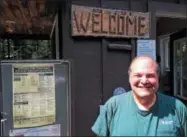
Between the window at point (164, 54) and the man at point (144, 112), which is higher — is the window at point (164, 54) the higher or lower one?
the higher one

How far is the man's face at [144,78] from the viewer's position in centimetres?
202

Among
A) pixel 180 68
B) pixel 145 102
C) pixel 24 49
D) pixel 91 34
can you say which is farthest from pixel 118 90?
pixel 180 68

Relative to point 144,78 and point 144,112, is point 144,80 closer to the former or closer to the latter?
point 144,78

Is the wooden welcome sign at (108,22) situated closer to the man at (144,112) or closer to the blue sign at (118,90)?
the blue sign at (118,90)

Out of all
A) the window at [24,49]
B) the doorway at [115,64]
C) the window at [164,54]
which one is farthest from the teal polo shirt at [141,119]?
the window at [164,54]

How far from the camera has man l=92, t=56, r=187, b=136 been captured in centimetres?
201

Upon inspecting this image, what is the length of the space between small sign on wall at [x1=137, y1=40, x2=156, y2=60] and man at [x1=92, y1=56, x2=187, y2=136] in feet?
7.89

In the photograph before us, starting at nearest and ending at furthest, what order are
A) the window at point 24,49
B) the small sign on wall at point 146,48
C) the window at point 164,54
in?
the small sign on wall at point 146,48 → the window at point 24,49 → the window at point 164,54

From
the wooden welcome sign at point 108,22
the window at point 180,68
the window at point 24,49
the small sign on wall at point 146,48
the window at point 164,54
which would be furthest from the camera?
the window at point 164,54

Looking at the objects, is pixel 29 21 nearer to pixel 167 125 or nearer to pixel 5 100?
pixel 5 100

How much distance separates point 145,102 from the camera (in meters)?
2.06

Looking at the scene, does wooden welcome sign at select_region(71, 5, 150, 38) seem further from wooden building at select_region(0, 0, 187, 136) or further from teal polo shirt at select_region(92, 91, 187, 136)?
teal polo shirt at select_region(92, 91, 187, 136)

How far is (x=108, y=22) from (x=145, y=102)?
232cm

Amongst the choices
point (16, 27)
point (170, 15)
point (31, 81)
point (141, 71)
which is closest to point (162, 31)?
point (170, 15)
